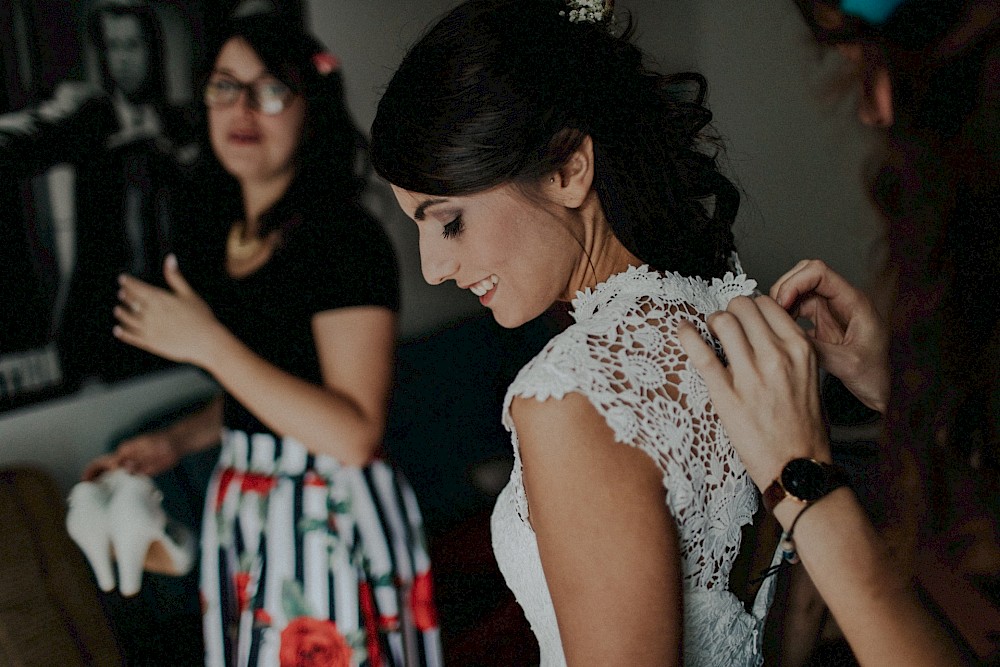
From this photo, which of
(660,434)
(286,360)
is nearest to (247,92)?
(286,360)

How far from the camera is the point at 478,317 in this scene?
1320 millimetres

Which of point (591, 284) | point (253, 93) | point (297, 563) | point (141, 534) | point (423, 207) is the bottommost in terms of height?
point (297, 563)

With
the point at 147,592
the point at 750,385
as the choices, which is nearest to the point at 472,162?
the point at 750,385

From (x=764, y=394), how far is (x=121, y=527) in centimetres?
77

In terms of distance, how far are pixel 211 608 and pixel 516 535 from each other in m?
0.50

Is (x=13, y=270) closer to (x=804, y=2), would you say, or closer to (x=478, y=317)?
(x=478, y=317)

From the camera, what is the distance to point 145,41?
94cm

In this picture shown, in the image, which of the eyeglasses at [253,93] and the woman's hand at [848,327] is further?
the eyeglasses at [253,93]

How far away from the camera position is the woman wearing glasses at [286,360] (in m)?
1.02

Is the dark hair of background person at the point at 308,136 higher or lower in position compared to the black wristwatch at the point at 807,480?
higher

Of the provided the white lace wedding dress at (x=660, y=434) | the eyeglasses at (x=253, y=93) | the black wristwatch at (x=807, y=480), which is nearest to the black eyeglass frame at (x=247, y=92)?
the eyeglasses at (x=253, y=93)

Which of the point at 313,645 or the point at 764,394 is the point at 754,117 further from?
the point at 313,645

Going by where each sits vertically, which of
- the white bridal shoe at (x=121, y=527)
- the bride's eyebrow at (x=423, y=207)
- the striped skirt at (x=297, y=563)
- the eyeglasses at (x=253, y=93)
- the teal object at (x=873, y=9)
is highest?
the teal object at (x=873, y=9)

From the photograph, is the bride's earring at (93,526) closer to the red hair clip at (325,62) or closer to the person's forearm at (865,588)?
the red hair clip at (325,62)
